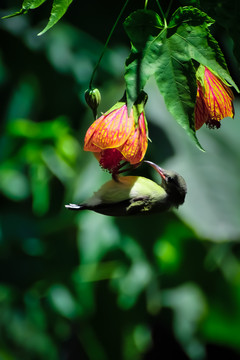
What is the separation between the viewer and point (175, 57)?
0.80 meters

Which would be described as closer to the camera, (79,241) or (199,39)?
(199,39)

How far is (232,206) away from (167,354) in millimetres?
980

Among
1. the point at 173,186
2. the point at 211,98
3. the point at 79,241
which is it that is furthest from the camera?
the point at 79,241

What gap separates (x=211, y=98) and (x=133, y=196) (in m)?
0.18

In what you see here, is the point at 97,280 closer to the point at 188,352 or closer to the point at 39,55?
the point at 188,352

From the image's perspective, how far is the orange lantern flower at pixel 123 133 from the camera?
34.0 inches

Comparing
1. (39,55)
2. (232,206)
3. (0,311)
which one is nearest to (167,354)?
(0,311)

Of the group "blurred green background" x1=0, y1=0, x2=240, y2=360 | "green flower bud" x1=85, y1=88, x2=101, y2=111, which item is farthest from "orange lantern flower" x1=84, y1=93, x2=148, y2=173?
"blurred green background" x1=0, y1=0, x2=240, y2=360

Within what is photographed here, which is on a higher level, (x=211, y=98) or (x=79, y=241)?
(x=211, y=98)

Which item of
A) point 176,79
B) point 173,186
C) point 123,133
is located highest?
point 176,79

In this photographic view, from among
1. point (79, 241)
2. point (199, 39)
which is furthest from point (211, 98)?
point (79, 241)

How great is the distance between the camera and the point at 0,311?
98.0 inches

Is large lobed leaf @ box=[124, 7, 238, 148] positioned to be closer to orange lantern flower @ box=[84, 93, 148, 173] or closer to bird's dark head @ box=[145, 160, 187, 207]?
orange lantern flower @ box=[84, 93, 148, 173]

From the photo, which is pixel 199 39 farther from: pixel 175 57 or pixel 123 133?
pixel 123 133
